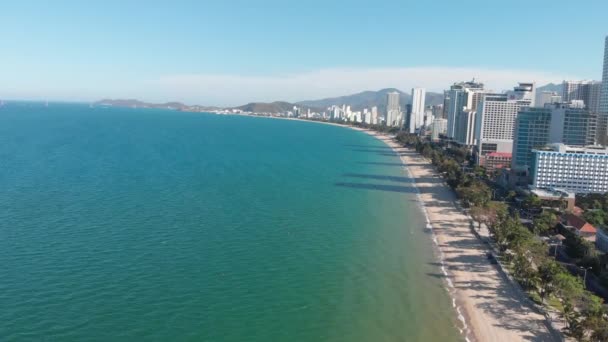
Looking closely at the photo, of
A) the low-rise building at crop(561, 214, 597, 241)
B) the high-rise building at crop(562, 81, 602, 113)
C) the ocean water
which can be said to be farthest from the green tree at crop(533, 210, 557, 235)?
the high-rise building at crop(562, 81, 602, 113)

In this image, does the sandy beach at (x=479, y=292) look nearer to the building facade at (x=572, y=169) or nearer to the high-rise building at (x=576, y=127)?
the building facade at (x=572, y=169)

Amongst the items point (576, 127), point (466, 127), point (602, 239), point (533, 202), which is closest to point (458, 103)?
point (466, 127)

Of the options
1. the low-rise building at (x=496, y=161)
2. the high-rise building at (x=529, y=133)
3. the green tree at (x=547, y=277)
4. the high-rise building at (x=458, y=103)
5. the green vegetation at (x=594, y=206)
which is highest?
the high-rise building at (x=458, y=103)

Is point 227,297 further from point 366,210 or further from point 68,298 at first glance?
point 366,210

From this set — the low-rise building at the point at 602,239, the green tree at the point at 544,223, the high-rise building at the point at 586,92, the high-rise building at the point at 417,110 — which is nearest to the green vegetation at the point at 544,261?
the green tree at the point at 544,223

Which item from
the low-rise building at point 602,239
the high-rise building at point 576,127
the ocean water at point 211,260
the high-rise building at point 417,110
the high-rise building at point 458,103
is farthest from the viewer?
the high-rise building at point 417,110

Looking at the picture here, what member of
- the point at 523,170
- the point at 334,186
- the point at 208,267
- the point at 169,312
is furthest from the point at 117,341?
the point at 523,170
